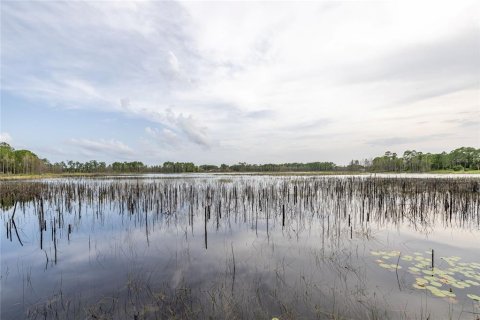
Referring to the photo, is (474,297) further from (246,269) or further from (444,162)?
(444,162)

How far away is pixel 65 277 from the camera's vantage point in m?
5.59

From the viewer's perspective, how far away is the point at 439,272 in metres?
5.37

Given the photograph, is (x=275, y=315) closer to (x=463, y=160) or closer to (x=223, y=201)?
(x=223, y=201)

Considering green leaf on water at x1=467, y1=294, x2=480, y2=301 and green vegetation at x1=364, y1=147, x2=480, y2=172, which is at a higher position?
green vegetation at x1=364, y1=147, x2=480, y2=172

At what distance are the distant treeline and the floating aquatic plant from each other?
91.1 m

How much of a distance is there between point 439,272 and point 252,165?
12121 cm

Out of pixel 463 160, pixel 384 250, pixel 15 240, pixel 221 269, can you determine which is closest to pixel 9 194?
pixel 15 240

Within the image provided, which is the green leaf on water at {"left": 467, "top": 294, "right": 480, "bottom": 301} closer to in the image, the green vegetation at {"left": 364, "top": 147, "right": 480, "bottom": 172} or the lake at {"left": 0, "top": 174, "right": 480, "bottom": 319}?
the lake at {"left": 0, "top": 174, "right": 480, "bottom": 319}

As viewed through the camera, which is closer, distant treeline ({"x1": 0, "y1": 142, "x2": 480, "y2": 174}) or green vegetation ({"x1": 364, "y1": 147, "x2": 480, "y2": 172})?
distant treeline ({"x1": 0, "y1": 142, "x2": 480, "y2": 174})

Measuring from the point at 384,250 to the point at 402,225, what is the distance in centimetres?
355

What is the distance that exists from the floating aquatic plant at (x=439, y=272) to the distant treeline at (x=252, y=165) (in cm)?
9110

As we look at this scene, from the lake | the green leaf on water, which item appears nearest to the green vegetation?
the lake

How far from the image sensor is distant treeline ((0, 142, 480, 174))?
80000 mm

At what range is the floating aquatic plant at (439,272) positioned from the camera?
15.3 feet
